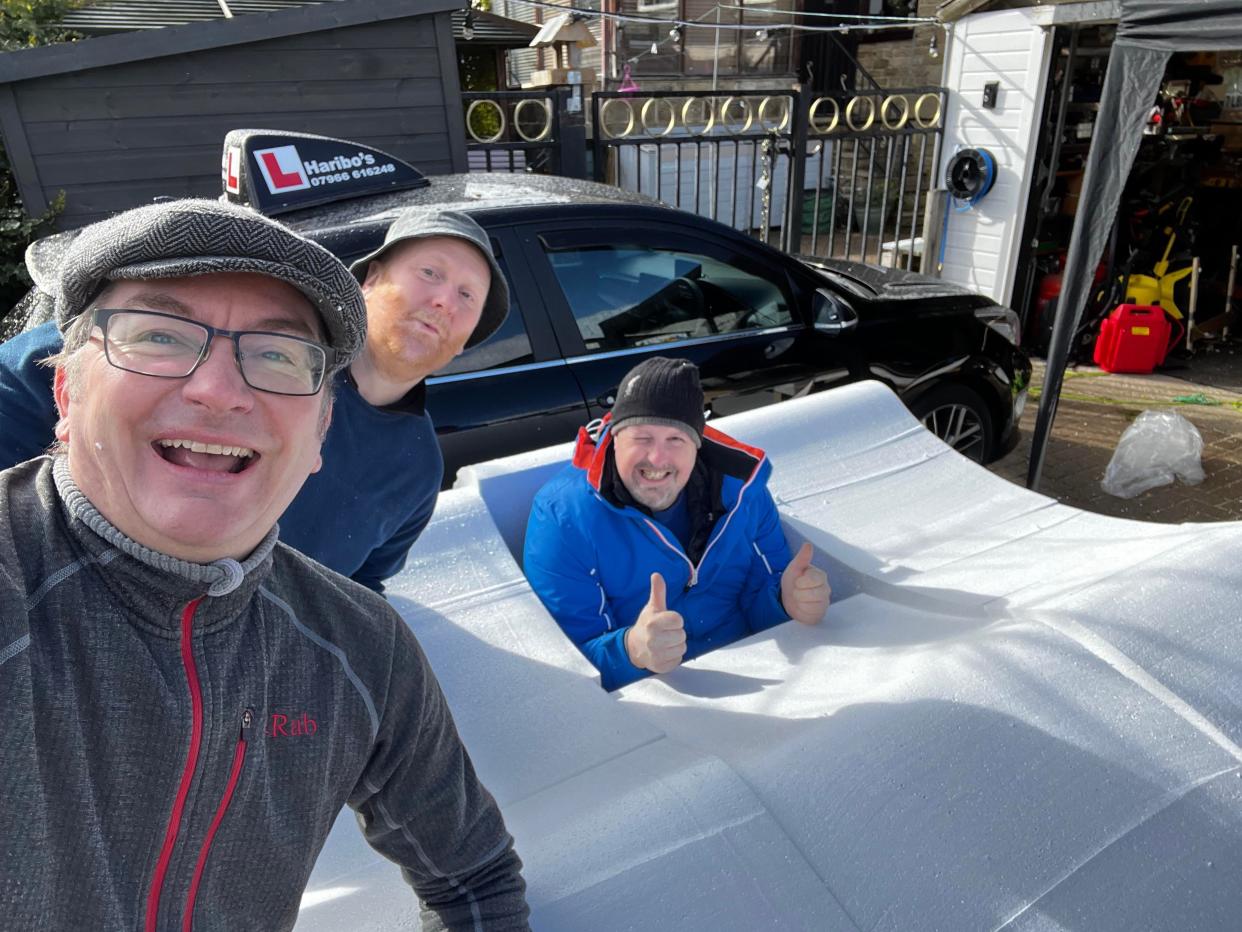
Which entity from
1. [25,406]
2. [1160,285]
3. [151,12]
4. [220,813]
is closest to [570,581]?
[25,406]

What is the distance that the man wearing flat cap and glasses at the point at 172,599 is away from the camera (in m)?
0.75

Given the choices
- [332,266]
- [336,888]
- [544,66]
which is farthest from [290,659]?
[544,66]

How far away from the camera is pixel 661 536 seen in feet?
7.24

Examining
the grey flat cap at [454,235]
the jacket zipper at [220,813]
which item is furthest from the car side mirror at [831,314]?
the jacket zipper at [220,813]

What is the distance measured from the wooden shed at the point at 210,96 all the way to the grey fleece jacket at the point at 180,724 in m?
5.27

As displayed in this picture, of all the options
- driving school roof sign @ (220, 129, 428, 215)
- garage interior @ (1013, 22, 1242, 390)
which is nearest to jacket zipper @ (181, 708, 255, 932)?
driving school roof sign @ (220, 129, 428, 215)

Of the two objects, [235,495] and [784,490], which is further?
[784,490]

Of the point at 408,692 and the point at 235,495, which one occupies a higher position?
the point at 235,495

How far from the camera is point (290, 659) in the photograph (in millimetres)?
946

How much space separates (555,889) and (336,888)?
34cm

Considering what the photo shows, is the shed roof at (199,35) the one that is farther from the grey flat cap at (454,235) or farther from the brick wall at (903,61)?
the brick wall at (903,61)

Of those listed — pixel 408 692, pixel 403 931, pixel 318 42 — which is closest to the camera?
pixel 408 692

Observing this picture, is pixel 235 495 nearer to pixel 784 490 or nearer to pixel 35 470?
pixel 35 470

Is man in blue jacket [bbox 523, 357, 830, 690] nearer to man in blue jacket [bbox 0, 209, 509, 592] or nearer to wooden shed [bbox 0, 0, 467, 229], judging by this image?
man in blue jacket [bbox 0, 209, 509, 592]
